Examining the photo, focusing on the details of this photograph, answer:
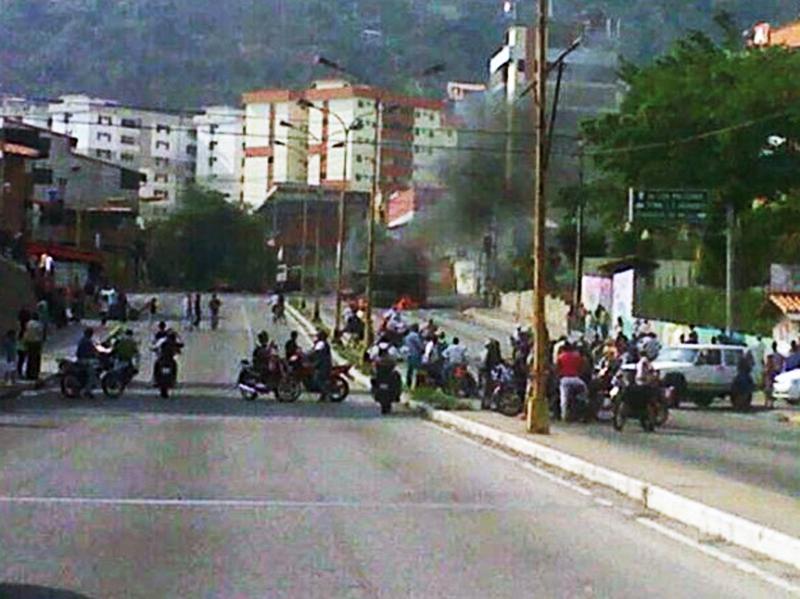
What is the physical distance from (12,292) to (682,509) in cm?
4705

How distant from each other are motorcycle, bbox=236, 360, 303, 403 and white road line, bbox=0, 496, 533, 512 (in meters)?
22.7

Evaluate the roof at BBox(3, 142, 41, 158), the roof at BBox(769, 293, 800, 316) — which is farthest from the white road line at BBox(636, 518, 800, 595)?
the roof at BBox(3, 142, 41, 158)

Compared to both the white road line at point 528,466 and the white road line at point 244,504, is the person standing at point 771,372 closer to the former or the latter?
the white road line at point 528,466

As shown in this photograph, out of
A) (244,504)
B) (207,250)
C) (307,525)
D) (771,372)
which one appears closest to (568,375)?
(771,372)

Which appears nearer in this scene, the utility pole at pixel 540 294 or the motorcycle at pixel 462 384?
the utility pole at pixel 540 294

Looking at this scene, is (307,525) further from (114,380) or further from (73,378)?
(114,380)

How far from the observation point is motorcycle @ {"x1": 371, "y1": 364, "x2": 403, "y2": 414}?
36.4 m

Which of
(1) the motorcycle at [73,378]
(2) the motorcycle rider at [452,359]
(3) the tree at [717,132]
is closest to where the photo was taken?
(1) the motorcycle at [73,378]

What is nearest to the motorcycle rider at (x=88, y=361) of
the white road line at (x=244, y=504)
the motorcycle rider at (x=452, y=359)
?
the motorcycle rider at (x=452, y=359)

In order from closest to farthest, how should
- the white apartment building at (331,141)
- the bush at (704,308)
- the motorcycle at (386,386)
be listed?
the motorcycle at (386,386)
the bush at (704,308)
the white apartment building at (331,141)

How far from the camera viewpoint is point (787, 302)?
56531 millimetres

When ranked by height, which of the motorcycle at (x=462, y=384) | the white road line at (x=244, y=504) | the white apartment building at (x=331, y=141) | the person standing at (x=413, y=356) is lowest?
the white road line at (x=244, y=504)

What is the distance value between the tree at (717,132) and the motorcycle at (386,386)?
115 ft

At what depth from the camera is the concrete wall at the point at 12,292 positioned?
188 ft
